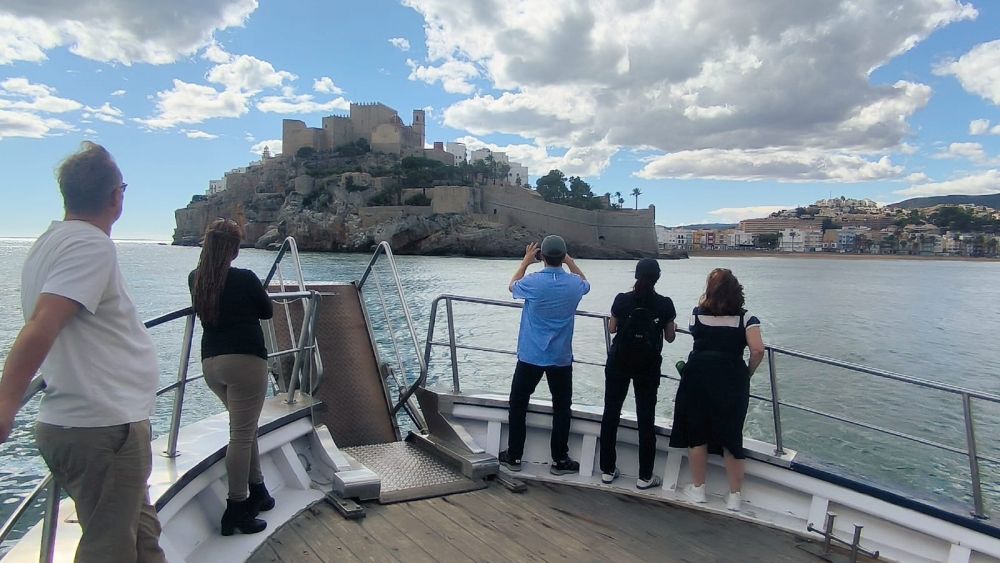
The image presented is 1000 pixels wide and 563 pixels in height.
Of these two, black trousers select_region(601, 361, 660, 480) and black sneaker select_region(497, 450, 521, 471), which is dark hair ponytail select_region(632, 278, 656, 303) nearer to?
black trousers select_region(601, 361, 660, 480)

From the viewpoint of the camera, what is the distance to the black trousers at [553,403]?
411 cm

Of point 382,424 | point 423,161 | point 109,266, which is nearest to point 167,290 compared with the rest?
point 382,424

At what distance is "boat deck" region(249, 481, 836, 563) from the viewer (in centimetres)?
316

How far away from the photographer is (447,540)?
3.29m

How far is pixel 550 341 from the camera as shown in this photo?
4.08 m

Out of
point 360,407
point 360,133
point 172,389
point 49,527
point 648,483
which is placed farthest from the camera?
point 360,133

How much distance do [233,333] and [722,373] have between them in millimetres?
2459

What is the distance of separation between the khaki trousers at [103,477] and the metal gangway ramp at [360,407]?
6.09 ft

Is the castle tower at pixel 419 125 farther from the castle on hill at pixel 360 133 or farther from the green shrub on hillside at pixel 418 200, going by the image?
the green shrub on hillside at pixel 418 200

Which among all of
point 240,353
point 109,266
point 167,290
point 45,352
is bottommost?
point 167,290

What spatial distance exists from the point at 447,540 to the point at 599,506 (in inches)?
37.5

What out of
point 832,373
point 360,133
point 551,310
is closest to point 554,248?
point 551,310

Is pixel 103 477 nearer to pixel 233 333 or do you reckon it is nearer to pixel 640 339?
pixel 233 333

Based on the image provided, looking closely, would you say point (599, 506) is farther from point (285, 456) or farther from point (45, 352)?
point (45, 352)
